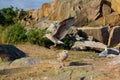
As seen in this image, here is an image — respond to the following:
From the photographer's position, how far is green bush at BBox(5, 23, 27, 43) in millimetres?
26812

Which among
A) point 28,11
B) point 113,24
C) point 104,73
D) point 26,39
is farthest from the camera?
point 28,11

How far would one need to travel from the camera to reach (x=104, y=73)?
474 inches

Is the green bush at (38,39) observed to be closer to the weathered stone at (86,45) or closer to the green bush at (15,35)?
the green bush at (15,35)

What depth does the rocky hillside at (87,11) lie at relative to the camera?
3478 cm

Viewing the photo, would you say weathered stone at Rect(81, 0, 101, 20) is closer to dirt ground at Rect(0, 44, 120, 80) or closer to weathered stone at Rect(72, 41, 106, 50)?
weathered stone at Rect(72, 41, 106, 50)

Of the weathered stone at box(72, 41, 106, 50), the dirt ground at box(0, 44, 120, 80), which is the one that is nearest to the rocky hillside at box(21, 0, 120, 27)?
the weathered stone at box(72, 41, 106, 50)

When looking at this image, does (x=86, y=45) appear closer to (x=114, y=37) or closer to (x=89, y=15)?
(x=114, y=37)

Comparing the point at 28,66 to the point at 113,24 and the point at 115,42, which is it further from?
the point at 113,24

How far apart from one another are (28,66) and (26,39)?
12.8m

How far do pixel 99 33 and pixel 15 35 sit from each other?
6172 mm

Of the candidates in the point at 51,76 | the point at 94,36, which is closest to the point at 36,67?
the point at 51,76

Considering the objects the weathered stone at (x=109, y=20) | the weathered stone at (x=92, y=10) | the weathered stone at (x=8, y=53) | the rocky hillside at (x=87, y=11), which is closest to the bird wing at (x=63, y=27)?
the weathered stone at (x=8, y=53)

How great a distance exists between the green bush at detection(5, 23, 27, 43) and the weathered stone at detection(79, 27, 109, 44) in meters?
4.93

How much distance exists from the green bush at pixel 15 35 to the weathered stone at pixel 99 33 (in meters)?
4.93
